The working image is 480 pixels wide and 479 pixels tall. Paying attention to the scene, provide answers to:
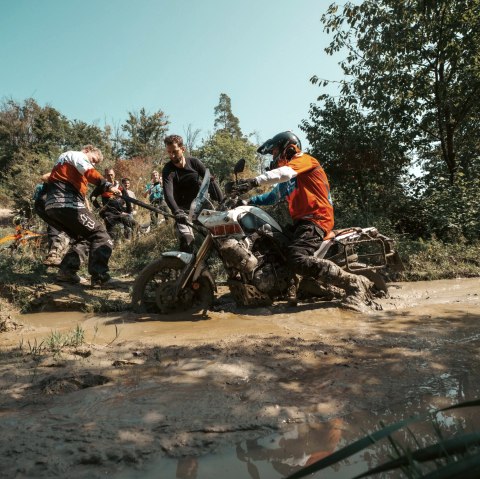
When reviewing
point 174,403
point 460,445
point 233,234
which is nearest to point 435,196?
point 233,234

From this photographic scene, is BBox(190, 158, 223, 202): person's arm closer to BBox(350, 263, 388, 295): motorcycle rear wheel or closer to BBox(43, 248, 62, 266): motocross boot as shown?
BBox(350, 263, 388, 295): motorcycle rear wheel

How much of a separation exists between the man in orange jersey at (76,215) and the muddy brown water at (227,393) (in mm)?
2011

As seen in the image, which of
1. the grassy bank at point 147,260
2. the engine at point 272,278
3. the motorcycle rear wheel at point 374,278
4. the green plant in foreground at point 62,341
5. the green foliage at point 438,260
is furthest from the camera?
the green foliage at point 438,260

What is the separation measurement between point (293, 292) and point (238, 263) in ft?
2.92

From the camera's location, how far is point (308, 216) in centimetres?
492

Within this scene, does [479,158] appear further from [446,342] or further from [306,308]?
[446,342]

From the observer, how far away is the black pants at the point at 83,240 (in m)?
5.95

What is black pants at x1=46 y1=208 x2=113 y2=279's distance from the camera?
5.95 metres

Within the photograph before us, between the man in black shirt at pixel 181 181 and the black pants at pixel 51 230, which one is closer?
the man in black shirt at pixel 181 181

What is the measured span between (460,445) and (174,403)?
5.60 feet

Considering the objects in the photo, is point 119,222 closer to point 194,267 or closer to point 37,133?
point 194,267

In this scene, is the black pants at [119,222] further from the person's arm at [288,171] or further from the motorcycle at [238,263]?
the person's arm at [288,171]

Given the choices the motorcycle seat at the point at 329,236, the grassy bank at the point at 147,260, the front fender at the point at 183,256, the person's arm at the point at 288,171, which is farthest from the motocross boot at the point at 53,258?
the motorcycle seat at the point at 329,236

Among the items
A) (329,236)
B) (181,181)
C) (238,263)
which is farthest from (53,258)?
(329,236)
